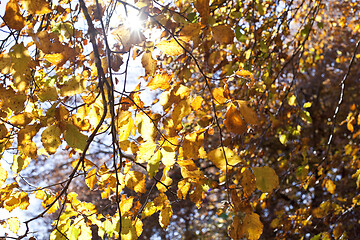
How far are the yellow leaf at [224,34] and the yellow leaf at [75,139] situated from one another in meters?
0.40

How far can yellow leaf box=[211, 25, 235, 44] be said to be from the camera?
2.58 ft

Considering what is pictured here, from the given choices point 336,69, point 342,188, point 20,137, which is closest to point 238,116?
point 20,137

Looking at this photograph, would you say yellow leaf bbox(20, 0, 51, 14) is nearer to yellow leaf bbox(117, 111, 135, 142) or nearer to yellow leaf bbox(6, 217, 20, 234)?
yellow leaf bbox(117, 111, 135, 142)

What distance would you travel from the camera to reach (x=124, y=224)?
0.86m

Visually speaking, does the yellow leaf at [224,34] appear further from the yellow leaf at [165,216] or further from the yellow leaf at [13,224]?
the yellow leaf at [13,224]

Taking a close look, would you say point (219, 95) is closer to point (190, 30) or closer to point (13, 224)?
point (190, 30)

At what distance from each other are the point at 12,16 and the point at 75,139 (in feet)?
0.91

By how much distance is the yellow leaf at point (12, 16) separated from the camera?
59cm

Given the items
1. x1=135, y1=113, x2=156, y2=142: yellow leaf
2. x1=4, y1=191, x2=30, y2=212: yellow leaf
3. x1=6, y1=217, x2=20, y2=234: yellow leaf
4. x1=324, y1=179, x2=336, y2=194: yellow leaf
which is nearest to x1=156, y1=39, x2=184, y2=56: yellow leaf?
x1=135, y1=113, x2=156, y2=142: yellow leaf

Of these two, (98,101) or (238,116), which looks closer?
(238,116)

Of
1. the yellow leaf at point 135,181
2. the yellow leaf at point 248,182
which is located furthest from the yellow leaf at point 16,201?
the yellow leaf at point 248,182

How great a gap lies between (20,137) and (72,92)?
0.19 meters

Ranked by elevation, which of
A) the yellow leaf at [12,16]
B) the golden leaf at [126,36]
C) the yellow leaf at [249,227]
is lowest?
the yellow leaf at [249,227]

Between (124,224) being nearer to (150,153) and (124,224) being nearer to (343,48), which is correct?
(150,153)
